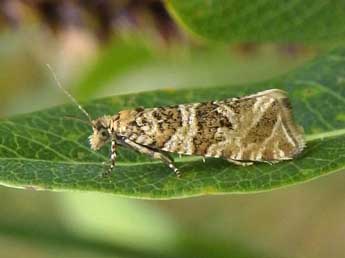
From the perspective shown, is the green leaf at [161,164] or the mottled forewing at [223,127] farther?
the mottled forewing at [223,127]

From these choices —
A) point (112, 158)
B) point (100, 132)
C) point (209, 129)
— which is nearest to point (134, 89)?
point (209, 129)

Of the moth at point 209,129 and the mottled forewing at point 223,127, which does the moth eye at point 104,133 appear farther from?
the mottled forewing at point 223,127

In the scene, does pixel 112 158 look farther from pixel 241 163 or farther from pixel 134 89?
pixel 134 89

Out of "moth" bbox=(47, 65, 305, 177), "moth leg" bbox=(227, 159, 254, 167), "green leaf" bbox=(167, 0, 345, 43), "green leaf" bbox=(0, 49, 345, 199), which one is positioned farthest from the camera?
"green leaf" bbox=(167, 0, 345, 43)

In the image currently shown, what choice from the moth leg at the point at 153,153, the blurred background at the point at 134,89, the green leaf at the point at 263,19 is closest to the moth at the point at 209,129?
the moth leg at the point at 153,153

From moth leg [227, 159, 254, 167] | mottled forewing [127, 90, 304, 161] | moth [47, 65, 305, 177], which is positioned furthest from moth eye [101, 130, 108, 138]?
moth leg [227, 159, 254, 167]

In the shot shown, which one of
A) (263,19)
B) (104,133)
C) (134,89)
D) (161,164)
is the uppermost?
(134,89)

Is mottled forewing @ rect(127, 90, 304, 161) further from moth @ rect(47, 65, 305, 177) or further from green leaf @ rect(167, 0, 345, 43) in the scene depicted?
green leaf @ rect(167, 0, 345, 43)
